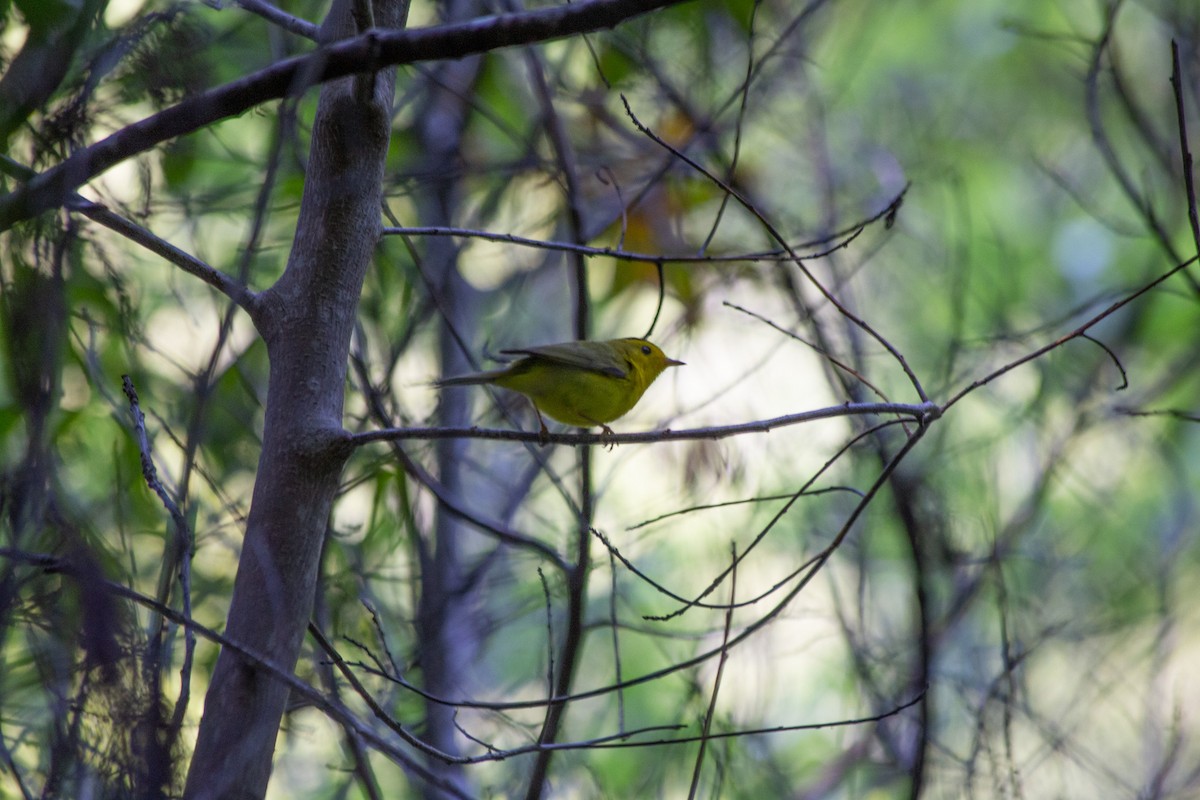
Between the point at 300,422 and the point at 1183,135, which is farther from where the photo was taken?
the point at 300,422

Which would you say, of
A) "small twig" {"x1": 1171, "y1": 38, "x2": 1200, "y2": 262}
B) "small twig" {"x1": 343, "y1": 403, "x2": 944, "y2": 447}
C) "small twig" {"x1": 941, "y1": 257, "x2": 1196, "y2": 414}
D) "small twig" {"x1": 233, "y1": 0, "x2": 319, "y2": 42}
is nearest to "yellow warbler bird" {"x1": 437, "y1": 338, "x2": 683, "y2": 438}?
"small twig" {"x1": 343, "y1": 403, "x2": 944, "y2": 447}

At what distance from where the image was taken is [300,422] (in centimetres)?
252

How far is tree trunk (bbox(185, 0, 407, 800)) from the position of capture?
7.46ft

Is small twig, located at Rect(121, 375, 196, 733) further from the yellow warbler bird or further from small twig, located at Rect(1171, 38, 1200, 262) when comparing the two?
small twig, located at Rect(1171, 38, 1200, 262)

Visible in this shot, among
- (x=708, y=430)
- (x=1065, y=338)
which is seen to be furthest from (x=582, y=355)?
(x=1065, y=338)

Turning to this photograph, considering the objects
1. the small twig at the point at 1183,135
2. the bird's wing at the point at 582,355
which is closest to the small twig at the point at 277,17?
the bird's wing at the point at 582,355

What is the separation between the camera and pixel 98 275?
4.62 meters

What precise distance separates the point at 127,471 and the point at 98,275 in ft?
3.73

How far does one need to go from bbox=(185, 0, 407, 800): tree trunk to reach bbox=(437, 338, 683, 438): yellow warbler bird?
168 centimetres

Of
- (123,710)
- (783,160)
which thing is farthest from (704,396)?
(123,710)

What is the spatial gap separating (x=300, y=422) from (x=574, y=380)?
2.19m

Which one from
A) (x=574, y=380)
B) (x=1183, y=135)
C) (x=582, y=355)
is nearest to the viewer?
(x=1183, y=135)

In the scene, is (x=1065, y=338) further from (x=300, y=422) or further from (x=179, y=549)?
(x=179, y=549)

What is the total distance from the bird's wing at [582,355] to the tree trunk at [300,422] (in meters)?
1.61
